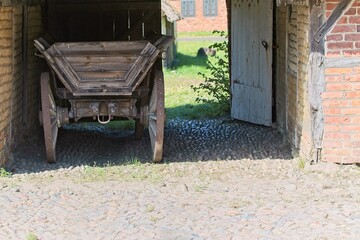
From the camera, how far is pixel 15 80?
1098 centimetres

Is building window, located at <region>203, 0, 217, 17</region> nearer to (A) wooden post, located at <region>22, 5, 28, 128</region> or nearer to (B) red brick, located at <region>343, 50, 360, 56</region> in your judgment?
(A) wooden post, located at <region>22, 5, 28, 128</region>

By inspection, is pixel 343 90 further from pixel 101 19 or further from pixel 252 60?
pixel 101 19

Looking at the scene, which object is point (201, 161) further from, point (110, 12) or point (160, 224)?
point (110, 12)

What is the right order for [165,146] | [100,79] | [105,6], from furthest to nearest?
[105,6]
[165,146]
[100,79]

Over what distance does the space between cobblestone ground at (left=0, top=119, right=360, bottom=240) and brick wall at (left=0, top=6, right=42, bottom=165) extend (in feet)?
1.13

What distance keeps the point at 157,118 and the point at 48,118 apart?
1340mm

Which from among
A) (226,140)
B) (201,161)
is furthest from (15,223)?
(226,140)

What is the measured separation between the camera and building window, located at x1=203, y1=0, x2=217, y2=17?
47750mm

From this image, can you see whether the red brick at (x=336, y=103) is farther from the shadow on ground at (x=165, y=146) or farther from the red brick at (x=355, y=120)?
the shadow on ground at (x=165, y=146)

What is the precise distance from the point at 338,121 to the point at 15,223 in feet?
13.2

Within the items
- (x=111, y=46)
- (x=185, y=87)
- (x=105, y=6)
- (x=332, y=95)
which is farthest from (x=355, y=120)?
(x=185, y=87)

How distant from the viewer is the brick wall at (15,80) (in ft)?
33.6

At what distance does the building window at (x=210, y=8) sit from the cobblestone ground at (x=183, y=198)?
3708 centimetres

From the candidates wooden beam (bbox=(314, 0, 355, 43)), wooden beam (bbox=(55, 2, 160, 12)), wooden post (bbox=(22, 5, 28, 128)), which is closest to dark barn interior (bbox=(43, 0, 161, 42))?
wooden beam (bbox=(55, 2, 160, 12))
